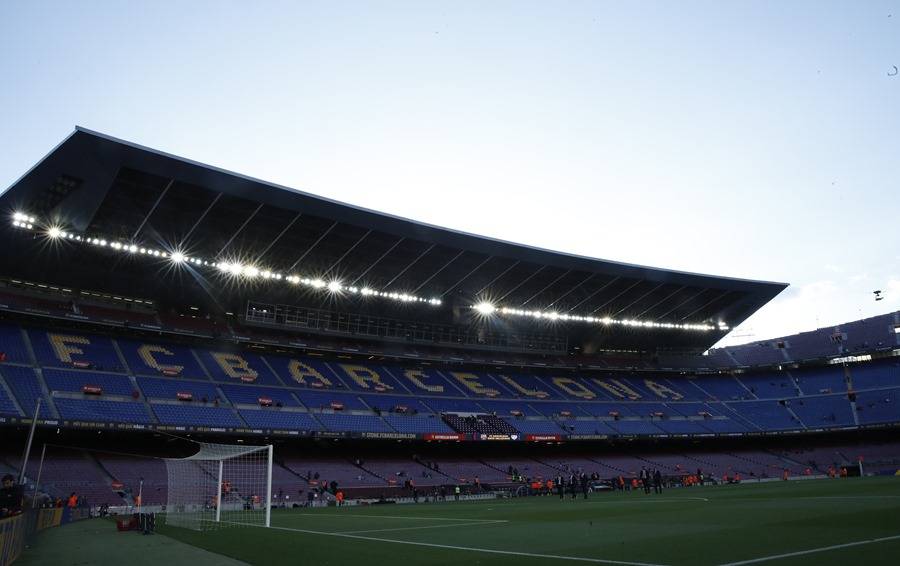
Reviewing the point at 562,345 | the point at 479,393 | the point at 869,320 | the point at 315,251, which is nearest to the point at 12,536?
the point at 315,251

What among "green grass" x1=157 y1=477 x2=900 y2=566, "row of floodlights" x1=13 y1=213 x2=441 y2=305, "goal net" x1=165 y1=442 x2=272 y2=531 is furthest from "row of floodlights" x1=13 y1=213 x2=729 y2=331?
"green grass" x1=157 y1=477 x2=900 y2=566

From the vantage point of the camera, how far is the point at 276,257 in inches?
1636

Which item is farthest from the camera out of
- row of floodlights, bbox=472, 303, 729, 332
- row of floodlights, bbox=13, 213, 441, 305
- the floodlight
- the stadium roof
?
row of floodlights, bbox=472, 303, 729, 332

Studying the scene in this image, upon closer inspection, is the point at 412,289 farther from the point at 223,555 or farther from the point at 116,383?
the point at 223,555

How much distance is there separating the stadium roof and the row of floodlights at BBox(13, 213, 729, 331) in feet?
0.55

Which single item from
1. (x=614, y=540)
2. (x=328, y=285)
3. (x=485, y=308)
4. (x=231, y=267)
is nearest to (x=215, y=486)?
(x=231, y=267)

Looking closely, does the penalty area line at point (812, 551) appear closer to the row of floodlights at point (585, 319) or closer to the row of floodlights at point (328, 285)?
the row of floodlights at point (328, 285)

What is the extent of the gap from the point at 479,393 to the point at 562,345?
14401mm

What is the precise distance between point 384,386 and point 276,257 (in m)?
15.9

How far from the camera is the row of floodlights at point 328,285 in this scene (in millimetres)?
35688

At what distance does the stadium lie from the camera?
62.5 ft

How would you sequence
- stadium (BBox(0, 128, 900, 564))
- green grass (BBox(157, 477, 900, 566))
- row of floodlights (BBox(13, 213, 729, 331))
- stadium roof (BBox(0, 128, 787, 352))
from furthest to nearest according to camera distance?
1. row of floodlights (BBox(13, 213, 729, 331))
2. stadium roof (BBox(0, 128, 787, 352))
3. stadium (BBox(0, 128, 900, 564))
4. green grass (BBox(157, 477, 900, 566))

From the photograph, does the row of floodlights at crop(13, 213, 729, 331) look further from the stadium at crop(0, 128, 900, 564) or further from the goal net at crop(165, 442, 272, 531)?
the goal net at crop(165, 442, 272, 531)

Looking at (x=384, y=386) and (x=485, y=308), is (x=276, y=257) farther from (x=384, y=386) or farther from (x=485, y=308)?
(x=485, y=308)
